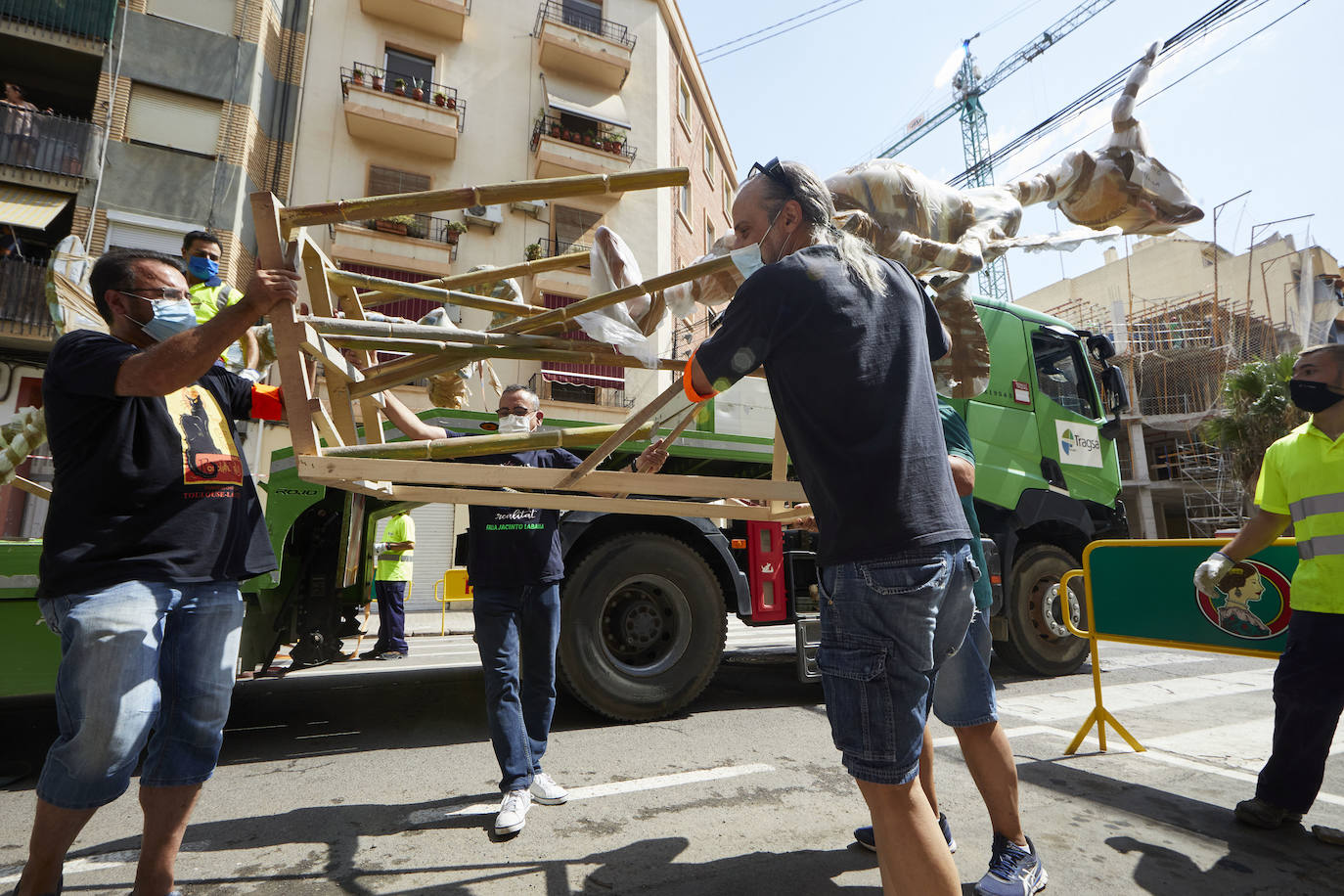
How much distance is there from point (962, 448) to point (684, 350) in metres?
3.84

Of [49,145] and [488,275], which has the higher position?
[49,145]

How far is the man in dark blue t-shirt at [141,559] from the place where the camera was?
5.58 ft

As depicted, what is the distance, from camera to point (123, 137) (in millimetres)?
13922

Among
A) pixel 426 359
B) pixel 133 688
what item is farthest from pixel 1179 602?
pixel 133 688

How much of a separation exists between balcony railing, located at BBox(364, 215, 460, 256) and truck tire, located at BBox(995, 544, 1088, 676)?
14097 millimetres

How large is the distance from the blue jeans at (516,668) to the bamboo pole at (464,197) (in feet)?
5.18

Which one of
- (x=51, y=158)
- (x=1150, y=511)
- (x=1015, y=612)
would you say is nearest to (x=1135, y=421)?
(x=1150, y=511)

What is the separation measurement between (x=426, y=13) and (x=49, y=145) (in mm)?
8264

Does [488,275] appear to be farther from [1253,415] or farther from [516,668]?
[1253,415]

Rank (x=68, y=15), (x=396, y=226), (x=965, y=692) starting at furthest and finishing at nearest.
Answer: (x=396, y=226) < (x=68, y=15) < (x=965, y=692)

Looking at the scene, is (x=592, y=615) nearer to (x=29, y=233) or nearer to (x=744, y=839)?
(x=744, y=839)

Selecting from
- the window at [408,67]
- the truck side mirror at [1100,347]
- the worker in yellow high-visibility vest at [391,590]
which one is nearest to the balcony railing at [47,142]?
the window at [408,67]

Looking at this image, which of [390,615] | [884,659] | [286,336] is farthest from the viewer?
[390,615]

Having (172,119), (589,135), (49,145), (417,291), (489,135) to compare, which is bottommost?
(417,291)
